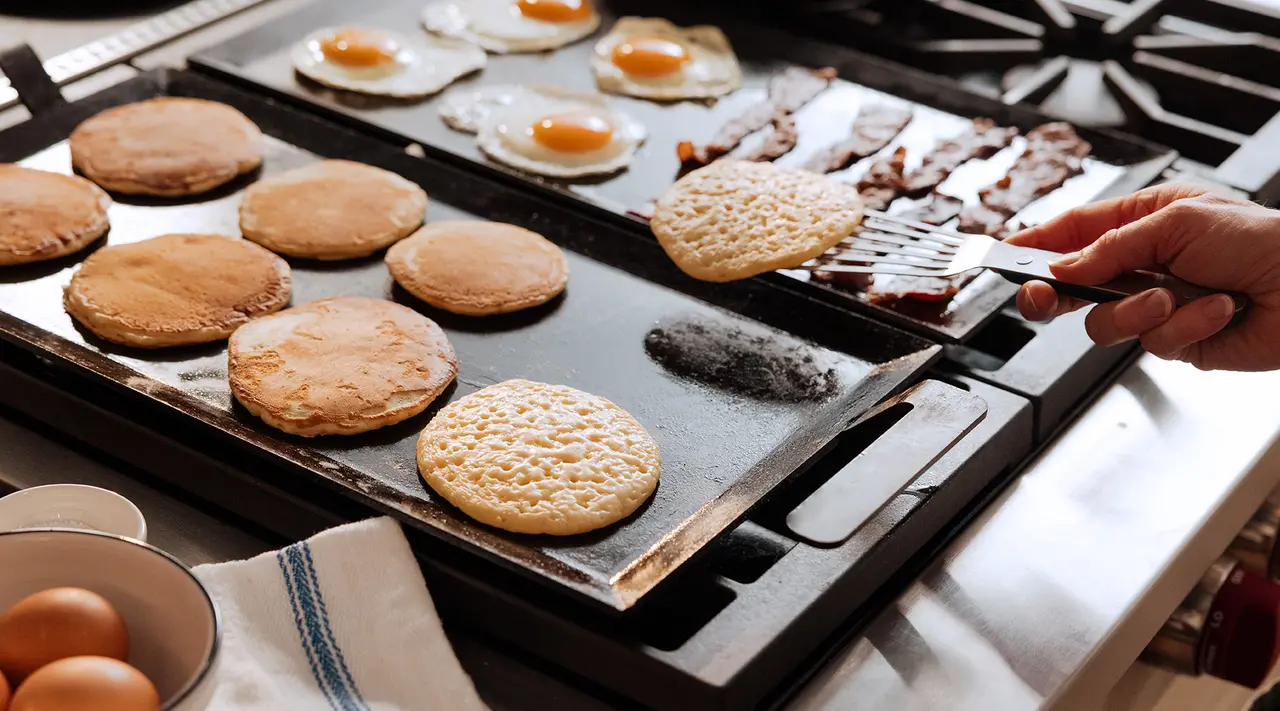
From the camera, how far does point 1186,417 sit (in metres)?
1.76

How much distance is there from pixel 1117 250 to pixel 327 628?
106cm

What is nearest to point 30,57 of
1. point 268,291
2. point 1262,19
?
point 268,291

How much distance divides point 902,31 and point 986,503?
145cm

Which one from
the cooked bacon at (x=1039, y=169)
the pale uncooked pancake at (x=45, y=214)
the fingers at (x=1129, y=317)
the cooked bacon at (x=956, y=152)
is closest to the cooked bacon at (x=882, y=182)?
the cooked bacon at (x=956, y=152)

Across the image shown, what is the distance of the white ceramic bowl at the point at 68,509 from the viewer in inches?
54.8

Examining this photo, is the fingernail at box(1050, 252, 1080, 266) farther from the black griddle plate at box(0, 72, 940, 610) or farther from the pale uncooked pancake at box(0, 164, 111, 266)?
the pale uncooked pancake at box(0, 164, 111, 266)

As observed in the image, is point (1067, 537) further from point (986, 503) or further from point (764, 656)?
point (764, 656)

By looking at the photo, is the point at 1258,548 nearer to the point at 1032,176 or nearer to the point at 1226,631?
the point at 1226,631

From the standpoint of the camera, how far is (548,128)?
87.6 inches

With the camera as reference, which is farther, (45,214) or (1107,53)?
(1107,53)

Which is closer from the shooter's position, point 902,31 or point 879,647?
point 879,647

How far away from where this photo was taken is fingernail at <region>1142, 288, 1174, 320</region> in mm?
1538

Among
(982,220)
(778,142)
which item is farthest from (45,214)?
(982,220)

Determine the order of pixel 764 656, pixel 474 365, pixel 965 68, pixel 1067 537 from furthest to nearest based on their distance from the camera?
pixel 965 68
pixel 474 365
pixel 1067 537
pixel 764 656
